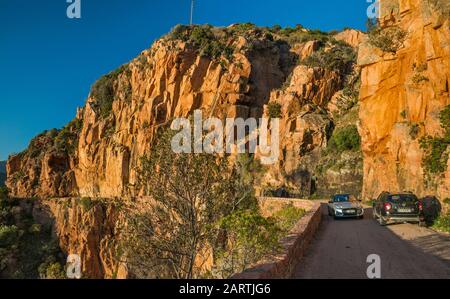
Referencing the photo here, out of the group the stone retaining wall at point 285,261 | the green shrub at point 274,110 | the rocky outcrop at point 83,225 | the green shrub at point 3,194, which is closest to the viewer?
the stone retaining wall at point 285,261

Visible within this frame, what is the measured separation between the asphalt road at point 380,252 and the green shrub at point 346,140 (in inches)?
932

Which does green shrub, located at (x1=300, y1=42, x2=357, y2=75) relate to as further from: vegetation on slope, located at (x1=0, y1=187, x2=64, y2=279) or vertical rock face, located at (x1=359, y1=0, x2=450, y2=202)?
vegetation on slope, located at (x1=0, y1=187, x2=64, y2=279)

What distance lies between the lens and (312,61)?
5322 centimetres

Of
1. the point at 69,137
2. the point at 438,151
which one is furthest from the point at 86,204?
the point at 438,151

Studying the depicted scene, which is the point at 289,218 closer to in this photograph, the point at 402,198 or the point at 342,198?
the point at 342,198

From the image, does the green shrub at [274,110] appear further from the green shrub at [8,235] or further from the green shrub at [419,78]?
the green shrub at [8,235]

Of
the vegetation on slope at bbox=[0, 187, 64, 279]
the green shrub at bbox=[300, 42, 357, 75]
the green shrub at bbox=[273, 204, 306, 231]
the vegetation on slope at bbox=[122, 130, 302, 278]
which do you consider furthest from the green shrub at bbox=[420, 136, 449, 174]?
the vegetation on slope at bbox=[0, 187, 64, 279]

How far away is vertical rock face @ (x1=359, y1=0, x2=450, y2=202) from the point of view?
A: 2125 centimetres

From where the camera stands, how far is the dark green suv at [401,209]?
17.6 metres

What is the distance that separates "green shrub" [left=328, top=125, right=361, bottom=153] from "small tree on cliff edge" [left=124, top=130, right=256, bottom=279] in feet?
101

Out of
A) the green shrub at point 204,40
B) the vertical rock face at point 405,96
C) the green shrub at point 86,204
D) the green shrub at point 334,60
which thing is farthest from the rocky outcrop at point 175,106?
the vertical rock face at point 405,96

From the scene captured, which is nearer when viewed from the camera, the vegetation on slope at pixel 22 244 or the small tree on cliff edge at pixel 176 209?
the small tree on cliff edge at pixel 176 209

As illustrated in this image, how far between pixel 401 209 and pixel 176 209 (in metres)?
11.1
